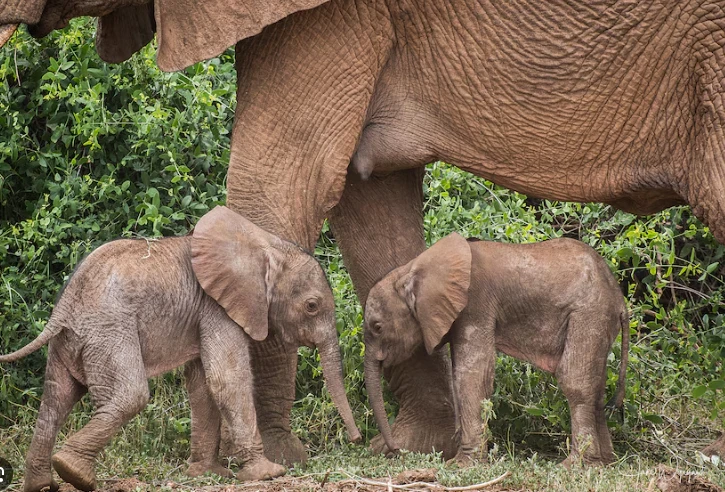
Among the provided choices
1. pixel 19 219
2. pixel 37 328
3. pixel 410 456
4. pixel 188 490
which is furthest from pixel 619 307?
A: pixel 19 219

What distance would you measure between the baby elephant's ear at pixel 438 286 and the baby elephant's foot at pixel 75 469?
1470mm

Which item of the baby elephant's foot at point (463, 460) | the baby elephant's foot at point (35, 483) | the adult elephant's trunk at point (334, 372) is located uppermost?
the adult elephant's trunk at point (334, 372)

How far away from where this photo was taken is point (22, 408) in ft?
22.2

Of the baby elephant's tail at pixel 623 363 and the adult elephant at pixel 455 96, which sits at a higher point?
the adult elephant at pixel 455 96

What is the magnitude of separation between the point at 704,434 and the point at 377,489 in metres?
2.33

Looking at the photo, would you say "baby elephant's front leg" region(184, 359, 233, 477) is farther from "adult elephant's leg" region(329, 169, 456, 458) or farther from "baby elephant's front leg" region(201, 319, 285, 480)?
"adult elephant's leg" region(329, 169, 456, 458)

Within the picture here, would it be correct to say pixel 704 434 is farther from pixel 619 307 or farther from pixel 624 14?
pixel 624 14

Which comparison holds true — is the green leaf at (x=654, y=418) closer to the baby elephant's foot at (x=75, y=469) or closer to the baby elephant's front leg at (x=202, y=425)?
the baby elephant's front leg at (x=202, y=425)

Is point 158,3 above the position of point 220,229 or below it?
above

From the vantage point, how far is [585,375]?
19.7 feet

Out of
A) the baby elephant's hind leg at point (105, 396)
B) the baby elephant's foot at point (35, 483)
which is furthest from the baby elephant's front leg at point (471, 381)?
the baby elephant's foot at point (35, 483)

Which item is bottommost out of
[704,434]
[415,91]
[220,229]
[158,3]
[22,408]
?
[704,434]

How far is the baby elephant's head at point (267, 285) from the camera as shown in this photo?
5637 mm

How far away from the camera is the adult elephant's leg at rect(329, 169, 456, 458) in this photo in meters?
6.60
